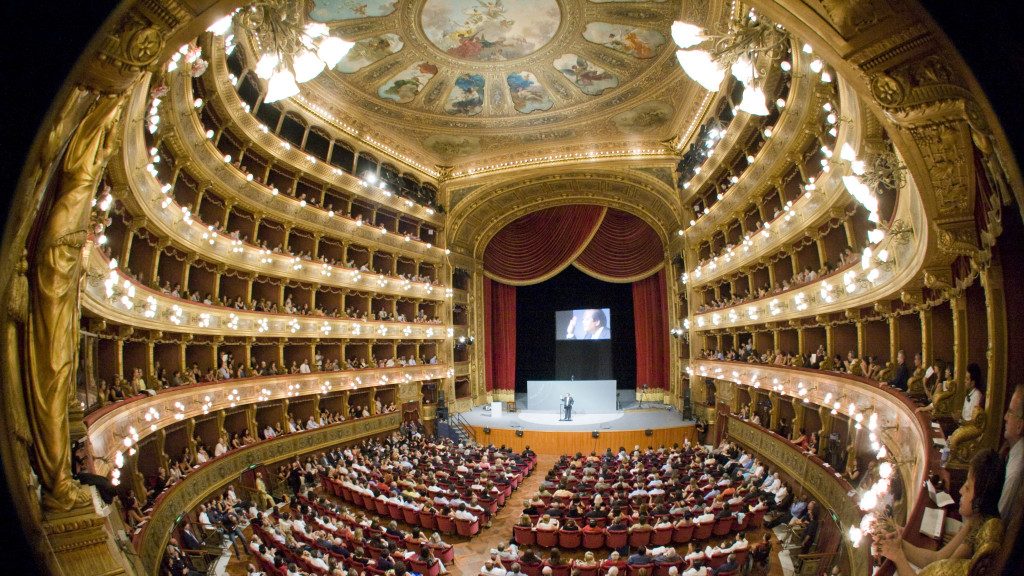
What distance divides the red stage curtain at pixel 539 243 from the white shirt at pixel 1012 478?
26464mm

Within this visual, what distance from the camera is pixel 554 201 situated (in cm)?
3020

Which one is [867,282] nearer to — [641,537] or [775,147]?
[775,147]

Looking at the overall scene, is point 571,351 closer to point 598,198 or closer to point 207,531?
point 598,198

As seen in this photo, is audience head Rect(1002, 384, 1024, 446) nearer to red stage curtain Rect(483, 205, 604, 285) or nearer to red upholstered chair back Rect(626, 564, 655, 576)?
red upholstered chair back Rect(626, 564, 655, 576)

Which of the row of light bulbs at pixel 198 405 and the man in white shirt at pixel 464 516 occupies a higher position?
the row of light bulbs at pixel 198 405

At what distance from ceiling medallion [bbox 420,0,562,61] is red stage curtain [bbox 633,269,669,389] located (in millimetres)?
15698

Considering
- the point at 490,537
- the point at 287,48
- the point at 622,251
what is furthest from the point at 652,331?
the point at 287,48

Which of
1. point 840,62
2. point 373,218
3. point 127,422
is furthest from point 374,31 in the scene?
point 840,62

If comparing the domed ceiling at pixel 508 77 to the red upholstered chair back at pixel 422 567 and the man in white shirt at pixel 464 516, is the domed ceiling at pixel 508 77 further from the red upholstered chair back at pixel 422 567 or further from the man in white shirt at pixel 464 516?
the red upholstered chair back at pixel 422 567

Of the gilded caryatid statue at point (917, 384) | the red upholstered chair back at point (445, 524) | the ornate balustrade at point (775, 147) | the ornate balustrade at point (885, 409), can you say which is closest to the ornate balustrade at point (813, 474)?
the ornate balustrade at point (885, 409)

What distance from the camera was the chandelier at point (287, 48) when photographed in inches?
223

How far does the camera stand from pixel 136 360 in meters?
14.3

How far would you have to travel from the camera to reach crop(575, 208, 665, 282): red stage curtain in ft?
97.3

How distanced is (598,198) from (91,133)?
2690 centimetres
